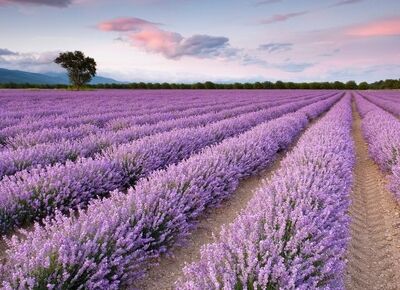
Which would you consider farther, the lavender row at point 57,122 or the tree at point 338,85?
the tree at point 338,85

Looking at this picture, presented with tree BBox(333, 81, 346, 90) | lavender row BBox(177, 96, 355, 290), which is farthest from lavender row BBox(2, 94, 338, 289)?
tree BBox(333, 81, 346, 90)

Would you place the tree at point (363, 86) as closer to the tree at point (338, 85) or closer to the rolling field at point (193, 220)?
the tree at point (338, 85)

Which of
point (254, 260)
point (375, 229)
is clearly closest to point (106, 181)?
point (254, 260)

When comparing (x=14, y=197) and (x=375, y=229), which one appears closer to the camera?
(x=14, y=197)

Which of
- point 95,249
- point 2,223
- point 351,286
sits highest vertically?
point 95,249

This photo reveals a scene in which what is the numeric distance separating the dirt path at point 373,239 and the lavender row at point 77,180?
8.93ft

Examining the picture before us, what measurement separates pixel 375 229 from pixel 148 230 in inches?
99.9

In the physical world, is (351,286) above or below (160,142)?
below

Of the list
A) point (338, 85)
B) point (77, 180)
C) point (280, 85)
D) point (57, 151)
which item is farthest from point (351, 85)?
point (77, 180)

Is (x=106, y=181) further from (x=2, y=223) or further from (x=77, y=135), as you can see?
(x=77, y=135)

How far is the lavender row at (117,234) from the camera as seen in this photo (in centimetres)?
217

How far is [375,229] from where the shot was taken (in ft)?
13.1

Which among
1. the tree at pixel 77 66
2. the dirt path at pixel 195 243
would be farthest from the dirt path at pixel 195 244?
the tree at pixel 77 66

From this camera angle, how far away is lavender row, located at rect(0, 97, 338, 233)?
3529 mm
